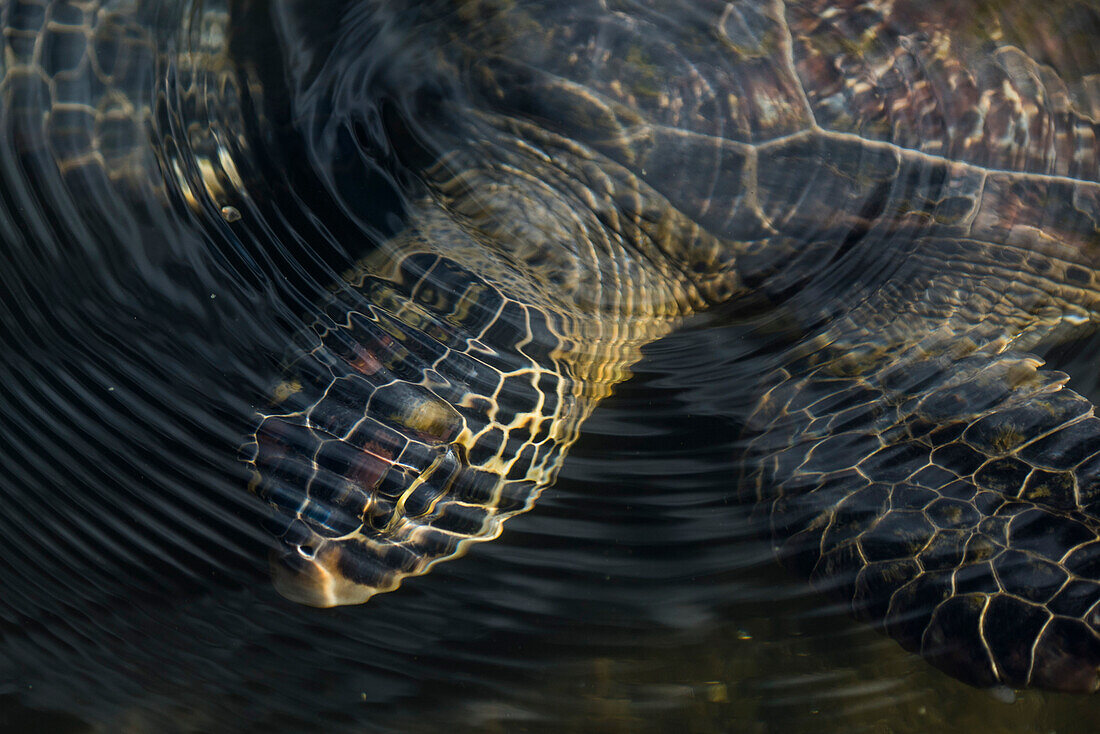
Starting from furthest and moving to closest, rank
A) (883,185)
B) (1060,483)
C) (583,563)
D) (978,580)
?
(883,185), (583,563), (1060,483), (978,580)

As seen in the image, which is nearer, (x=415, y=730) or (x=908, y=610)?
(x=908, y=610)

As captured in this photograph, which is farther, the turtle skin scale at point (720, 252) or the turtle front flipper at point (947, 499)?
the turtle skin scale at point (720, 252)

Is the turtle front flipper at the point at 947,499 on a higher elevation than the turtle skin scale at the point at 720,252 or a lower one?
lower

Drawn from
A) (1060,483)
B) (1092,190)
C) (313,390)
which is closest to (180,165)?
(313,390)

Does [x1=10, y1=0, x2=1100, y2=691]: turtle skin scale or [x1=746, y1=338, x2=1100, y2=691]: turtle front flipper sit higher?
[x1=10, y1=0, x2=1100, y2=691]: turtle skin scale

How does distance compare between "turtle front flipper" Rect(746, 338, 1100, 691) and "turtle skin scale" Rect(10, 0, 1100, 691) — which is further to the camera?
"turtle skin scale" Rect(10, 0, 1100, 691)

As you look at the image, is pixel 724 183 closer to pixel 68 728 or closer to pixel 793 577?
pixel 793 577
